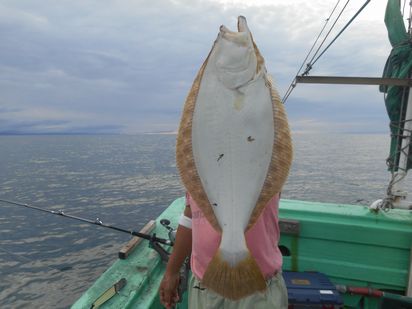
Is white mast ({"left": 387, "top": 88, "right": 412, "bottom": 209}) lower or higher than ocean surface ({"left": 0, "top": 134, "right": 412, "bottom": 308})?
higher

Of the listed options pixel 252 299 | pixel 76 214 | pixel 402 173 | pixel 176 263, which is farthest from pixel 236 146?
pixel 76 214

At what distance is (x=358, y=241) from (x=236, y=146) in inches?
119

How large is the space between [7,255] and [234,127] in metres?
12.4

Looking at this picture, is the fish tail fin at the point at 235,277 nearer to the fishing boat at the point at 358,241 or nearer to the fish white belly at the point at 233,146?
the fish white belly at the point at 233,146

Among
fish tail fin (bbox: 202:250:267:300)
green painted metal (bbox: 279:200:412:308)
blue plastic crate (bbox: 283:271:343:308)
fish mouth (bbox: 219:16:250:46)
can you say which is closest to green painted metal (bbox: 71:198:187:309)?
blue plastic crate (bbox: 283:271:343:308)

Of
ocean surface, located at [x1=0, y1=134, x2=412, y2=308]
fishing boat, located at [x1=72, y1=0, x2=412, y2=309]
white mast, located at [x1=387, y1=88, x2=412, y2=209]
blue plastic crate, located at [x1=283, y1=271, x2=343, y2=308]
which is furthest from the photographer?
ocean surface, located at [x1=0, y1=134, x2=412, y2=308]

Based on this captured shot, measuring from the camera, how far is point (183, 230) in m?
2.05

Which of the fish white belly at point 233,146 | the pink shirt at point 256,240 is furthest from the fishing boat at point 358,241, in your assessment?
the fish white belly at point 233,146

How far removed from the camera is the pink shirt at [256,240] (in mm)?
1762

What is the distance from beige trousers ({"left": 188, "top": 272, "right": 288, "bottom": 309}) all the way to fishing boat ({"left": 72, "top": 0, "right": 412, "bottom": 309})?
4.72ft

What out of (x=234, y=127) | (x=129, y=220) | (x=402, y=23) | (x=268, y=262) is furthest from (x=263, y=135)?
(x=129, y=220)

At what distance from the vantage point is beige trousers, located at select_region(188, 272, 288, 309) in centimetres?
179

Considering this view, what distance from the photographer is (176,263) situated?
209 cm

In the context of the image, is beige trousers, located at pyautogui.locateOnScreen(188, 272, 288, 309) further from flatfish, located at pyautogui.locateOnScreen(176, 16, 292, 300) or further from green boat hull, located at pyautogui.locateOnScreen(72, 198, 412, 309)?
green boat hull, located at pyautogui.locateOnScreen(72, 198, 412, 309)
